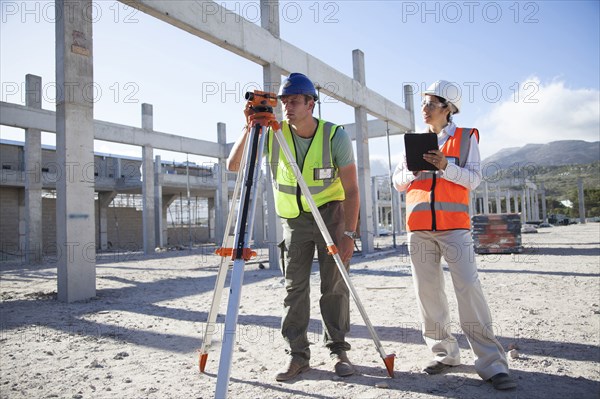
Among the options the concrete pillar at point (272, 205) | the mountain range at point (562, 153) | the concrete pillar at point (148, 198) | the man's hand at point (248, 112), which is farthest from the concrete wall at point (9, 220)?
the mountain range at point (562, 153)

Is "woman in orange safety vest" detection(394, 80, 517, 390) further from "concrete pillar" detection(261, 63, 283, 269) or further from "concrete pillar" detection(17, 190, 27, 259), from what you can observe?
"concrete pillar" detection(17, 190, 27, 259)

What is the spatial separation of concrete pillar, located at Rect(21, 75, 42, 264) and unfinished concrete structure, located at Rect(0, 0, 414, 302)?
0.03 m

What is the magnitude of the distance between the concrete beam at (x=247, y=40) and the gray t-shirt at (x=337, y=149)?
16.7ft

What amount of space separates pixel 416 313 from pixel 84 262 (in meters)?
4.59

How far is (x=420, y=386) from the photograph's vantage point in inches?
87.7

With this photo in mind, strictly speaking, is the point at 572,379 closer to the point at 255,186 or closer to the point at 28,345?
the point at 255,186

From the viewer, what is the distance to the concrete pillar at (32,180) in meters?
13.1

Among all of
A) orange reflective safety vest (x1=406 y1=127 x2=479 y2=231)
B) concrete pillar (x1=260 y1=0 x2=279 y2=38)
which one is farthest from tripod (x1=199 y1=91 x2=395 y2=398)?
concrete pillar (x1=260 y1=0 x2=279 y2=38)

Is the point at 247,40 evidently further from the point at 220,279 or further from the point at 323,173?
the point at 220,279

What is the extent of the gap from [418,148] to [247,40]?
6.60 meters

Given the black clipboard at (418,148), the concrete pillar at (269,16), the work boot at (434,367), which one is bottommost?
the work boot at (434,367)

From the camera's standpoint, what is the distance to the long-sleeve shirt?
2.36 meters

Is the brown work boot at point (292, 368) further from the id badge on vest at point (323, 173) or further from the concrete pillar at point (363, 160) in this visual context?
the concrete pillar at point (363, 160)

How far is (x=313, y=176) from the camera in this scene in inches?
101
